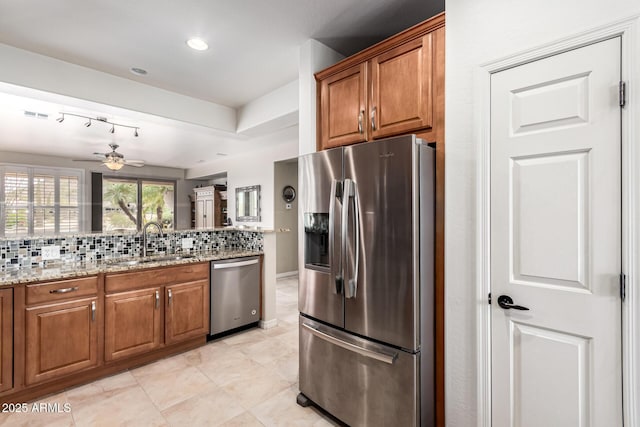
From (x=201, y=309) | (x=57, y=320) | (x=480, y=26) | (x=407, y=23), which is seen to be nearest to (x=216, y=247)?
(x=201, y=309)

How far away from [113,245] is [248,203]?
382 cm

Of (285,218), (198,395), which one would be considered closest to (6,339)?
(198,395)

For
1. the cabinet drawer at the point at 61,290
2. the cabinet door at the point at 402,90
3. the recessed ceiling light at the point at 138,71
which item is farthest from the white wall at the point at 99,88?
the cabinet door at the point at 402,90

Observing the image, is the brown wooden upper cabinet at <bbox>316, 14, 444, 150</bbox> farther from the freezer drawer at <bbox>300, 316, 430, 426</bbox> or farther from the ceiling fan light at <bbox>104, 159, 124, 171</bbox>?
the ceiling fan light at <bbox>104, 159, 124, 171</bbox>

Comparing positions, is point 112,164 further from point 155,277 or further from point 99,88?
point 155,277

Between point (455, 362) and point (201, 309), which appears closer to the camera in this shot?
point (455, 362)

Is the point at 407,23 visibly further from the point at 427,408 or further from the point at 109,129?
the point at 109,129

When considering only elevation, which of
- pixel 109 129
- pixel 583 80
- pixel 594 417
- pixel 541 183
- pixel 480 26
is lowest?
pixel 594 417

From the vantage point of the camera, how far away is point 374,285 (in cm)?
175

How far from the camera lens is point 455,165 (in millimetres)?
1671

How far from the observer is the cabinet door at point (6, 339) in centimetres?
207

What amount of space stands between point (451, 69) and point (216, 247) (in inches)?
131

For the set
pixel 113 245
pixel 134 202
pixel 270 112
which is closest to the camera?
pixel 113 245

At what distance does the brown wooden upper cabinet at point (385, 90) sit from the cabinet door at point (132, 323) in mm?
2091
